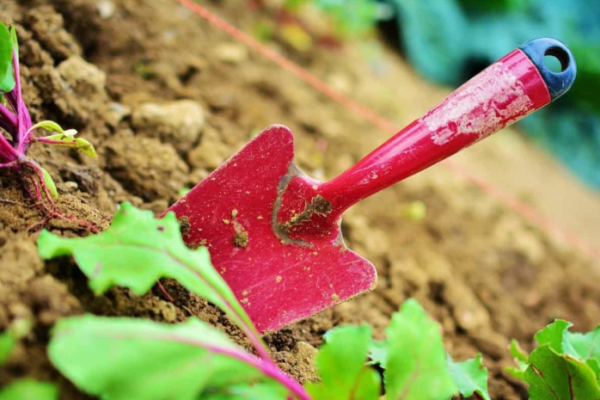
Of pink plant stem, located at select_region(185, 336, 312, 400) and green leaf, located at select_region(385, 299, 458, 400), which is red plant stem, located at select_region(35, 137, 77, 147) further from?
green leaf, located at select_region(385, 299, 458, 400)

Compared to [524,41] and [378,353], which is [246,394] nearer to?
[378,353]

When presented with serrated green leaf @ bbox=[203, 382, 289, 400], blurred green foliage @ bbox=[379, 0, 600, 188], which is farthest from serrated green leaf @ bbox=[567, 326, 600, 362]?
blurred green foliage @ bbox=[379, 0, 600, 188]

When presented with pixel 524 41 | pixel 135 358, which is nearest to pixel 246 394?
pixel 135 358

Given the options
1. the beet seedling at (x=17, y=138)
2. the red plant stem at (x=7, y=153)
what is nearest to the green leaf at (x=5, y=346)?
the beet seedling at (x=17, y=138)

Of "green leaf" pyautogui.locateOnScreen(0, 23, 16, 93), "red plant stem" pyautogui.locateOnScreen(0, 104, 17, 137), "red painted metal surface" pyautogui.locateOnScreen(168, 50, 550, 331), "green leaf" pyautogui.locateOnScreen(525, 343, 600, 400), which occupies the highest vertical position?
"green leaf" pyautogui.locateOnScreen(0, 23, 16, 93)

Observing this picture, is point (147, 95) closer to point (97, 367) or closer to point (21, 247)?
point (21, 247)

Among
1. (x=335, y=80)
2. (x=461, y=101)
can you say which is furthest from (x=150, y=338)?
(x=335, y=80)

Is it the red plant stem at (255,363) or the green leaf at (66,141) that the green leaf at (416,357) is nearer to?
the red plant stem at (255,363)
